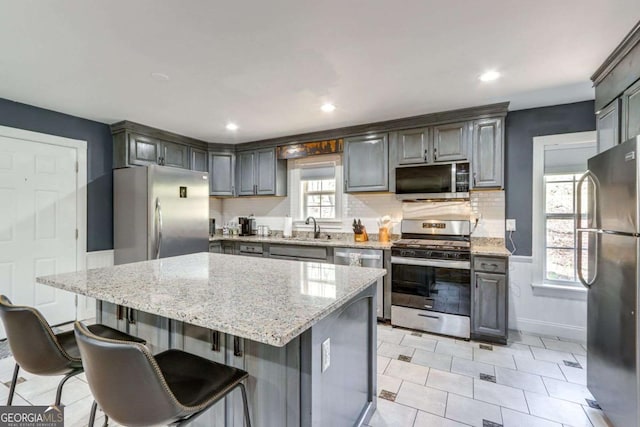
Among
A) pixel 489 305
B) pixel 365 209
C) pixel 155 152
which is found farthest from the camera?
pixel 365 209

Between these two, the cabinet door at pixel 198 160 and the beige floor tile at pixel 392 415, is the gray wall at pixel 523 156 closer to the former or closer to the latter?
the beige floor tile at pixel 392 415

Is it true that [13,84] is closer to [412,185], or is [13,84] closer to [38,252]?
[38,252]

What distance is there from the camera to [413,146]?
139 inches

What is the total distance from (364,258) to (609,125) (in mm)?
2362

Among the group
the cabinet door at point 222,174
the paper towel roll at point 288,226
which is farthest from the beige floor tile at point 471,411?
the cabinet door at point 222,174

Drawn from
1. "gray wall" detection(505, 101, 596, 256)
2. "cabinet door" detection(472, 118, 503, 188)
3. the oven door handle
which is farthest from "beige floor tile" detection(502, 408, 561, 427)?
"cabinet door" detection(472, 118, 503, 188)

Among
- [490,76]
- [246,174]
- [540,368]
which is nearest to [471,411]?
[540,368]

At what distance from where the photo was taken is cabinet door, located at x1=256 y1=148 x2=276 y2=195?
180 inches

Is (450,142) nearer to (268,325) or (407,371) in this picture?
(407,371)

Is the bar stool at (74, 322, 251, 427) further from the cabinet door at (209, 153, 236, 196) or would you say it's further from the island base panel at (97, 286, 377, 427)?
the cabinet door at (209, 153, 236, 196)

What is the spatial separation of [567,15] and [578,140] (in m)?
1.87

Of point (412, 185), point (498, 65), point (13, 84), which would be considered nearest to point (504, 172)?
point (412, 185)

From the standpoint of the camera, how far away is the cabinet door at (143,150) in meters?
3.74

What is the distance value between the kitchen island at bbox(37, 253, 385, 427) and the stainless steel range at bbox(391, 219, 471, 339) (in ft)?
4.82
